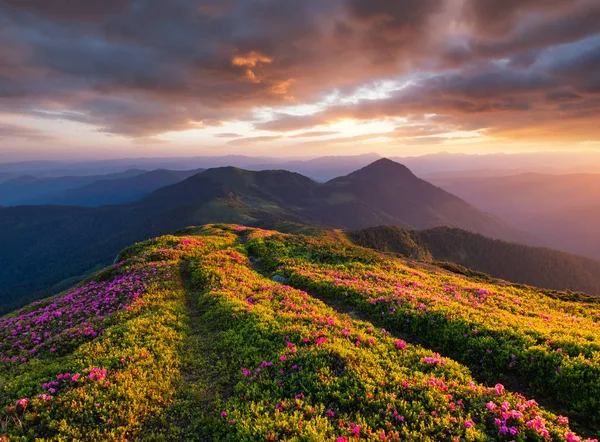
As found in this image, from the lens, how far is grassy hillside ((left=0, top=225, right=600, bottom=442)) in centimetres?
905

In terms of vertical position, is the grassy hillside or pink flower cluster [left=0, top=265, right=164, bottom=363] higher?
the grassy hillside

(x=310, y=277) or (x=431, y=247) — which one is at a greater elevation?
(x=310, y=277)

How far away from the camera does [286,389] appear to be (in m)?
10.8

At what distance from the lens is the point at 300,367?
11703 mm

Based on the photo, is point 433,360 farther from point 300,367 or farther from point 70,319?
point 70,319

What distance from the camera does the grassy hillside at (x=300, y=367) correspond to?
905 centimetres

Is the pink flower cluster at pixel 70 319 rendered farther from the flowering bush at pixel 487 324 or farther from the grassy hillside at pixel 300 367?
the flowering bush at pixel 487 324

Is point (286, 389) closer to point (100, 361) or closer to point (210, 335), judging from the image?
point (210, 335)

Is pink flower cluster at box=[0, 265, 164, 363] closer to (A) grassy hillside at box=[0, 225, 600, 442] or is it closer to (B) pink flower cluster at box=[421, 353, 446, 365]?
(A) grassy hillside at box=[0, 225, 600, 442]

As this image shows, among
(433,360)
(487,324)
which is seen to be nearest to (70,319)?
(433,360)

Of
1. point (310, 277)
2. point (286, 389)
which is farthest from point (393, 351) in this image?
point (310, 277)

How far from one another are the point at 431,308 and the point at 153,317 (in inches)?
644

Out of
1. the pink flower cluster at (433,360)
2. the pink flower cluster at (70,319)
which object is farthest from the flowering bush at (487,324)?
the pink flower cluster at (70,319)

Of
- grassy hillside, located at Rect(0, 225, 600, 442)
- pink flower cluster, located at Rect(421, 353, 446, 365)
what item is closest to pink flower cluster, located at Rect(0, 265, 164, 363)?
grassy hillside, located at Rect(0, 225, 600, 442)
